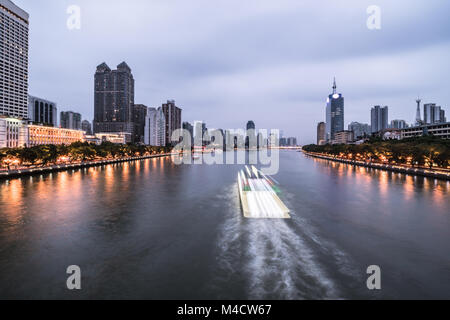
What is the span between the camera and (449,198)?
2945 centimetres

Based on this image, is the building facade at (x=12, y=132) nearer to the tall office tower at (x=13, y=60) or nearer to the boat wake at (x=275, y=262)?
the tall office tower at (x=13, y=60)

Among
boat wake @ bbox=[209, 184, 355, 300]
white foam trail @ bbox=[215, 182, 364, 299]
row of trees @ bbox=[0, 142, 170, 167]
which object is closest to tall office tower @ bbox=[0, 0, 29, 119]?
row of trees @ bbox=[0, 142, 170, 167]

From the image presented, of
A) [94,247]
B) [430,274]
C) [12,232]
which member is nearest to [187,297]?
[94,247]

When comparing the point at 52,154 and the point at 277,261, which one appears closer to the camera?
the point at 277,261

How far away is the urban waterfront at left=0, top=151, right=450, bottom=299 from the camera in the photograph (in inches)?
418

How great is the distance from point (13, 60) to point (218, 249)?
212 m

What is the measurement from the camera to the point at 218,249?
48.1 feet

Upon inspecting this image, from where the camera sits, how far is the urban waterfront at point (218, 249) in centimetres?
1061

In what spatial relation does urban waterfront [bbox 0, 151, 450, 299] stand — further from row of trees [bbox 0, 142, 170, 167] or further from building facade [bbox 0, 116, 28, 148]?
building facade [bbox 0, 116, 28, 148]

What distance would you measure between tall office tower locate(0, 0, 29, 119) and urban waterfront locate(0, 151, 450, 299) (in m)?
175

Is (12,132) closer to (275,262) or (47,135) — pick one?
(47,135)

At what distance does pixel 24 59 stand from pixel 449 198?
229 m

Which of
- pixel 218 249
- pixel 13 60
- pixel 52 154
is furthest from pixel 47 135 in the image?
pixel 218 249
